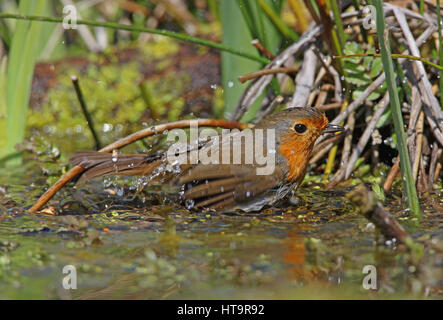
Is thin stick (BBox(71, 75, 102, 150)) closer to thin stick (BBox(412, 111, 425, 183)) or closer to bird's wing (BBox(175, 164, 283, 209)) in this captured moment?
bird's wing (BBox(175, 164, 283, 209))

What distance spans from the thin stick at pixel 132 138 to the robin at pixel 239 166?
2.7 inches

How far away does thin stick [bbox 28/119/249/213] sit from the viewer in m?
3.35

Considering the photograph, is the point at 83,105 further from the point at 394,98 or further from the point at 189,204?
the point at 394,98

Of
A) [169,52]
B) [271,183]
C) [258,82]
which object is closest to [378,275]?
[271,183]

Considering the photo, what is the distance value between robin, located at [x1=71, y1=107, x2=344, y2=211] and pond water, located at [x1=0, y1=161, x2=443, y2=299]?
113 millimetres

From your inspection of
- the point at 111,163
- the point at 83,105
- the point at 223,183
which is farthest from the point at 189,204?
the point at 83,105

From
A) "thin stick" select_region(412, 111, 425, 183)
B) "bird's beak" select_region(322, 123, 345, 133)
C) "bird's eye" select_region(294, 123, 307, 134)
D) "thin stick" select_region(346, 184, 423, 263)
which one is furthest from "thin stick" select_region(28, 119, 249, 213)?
"thin stick" select_region(346, 184, 423, 263)

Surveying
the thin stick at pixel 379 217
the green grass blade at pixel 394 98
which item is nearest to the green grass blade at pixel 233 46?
the green grass blade at pixel 394 98

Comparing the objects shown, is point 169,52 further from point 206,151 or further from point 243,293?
point 243,293

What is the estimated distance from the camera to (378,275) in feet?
7.65

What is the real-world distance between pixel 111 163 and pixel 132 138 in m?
0.20

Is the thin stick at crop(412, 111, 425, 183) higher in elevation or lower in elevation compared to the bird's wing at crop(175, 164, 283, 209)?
higher

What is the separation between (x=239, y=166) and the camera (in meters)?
3.39

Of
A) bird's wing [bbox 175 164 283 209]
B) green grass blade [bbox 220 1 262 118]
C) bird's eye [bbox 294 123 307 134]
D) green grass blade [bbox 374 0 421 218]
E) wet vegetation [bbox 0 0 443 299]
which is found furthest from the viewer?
green grass blade [bbox 220 1 262 118]
